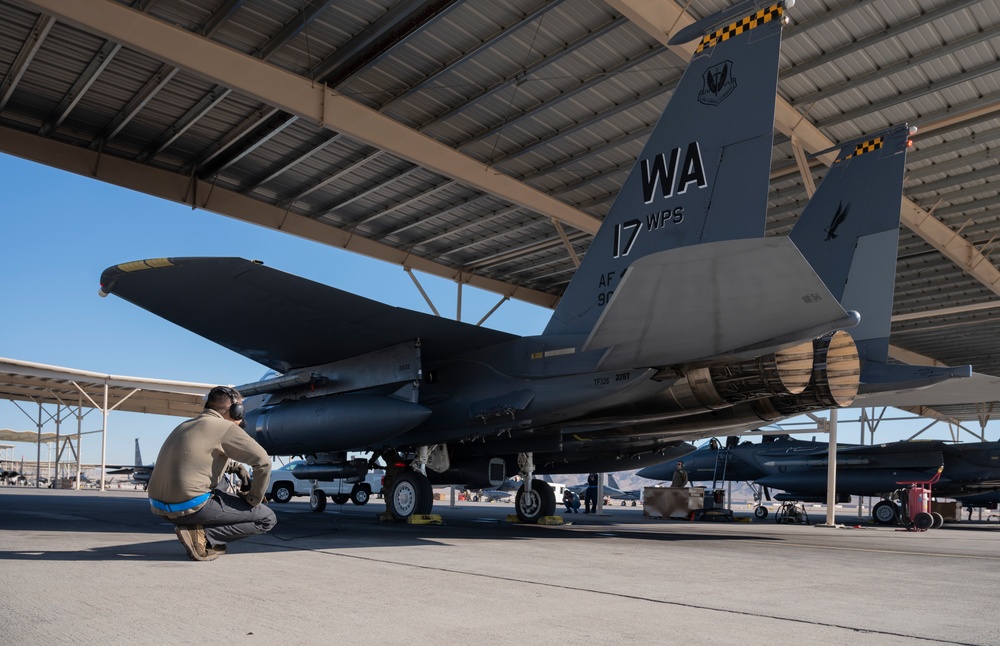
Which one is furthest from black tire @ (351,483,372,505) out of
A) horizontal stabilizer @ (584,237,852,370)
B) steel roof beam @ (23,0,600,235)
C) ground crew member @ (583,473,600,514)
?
horizontal stabilizer @ (584,237,852,370)

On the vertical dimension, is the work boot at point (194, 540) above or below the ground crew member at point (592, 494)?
above

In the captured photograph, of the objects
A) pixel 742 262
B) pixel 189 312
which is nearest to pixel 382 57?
pixel 189 312

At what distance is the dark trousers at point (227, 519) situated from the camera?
185 inches

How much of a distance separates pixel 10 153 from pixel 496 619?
42.8 feet

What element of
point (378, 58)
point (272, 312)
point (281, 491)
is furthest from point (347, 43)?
point (281, 491)

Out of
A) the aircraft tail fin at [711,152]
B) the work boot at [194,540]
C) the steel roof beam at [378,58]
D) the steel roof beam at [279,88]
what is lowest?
the work boot at [194,540]

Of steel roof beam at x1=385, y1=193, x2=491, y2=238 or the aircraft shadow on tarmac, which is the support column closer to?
steel roof beam at x1=385, y1=193, x2=491, y2=238

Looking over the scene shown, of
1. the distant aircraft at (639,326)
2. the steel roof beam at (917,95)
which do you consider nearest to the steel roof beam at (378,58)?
the distant aircraft at (639,326)

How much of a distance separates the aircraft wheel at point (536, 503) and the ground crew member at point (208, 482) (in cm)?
786

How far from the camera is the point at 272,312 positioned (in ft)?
28.7

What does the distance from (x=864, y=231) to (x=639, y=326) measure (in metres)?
4.74

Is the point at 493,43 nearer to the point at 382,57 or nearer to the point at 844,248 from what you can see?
the point at 382,57

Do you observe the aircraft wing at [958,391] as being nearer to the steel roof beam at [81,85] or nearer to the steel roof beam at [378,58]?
the steel roof beam at [378,58]

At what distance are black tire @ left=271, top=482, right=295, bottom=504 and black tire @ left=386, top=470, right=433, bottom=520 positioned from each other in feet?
39.1
